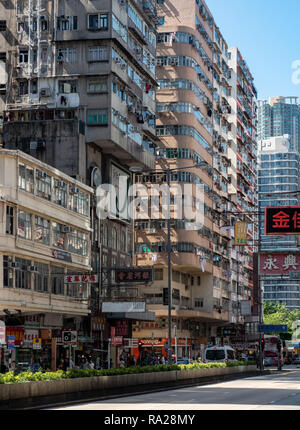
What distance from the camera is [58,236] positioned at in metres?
55.7

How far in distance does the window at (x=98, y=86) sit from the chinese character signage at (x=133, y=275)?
15.6 metres

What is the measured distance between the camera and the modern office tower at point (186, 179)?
284 feet

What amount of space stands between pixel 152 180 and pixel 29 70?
81.8 ft

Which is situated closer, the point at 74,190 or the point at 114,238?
the point at 74,190

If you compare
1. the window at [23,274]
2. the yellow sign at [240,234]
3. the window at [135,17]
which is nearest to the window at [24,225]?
the window at [23,274]

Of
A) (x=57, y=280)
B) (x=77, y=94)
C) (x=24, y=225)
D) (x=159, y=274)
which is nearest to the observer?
(x=24, y=225)

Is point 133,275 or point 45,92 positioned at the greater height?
point 45,92

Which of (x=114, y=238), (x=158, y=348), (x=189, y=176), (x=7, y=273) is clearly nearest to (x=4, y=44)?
(x=114, y=238)

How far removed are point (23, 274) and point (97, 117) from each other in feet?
66.0

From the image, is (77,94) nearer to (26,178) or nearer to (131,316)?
(26,178)

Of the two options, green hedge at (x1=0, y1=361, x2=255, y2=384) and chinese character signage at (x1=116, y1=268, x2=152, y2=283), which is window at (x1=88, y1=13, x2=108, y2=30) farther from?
green hedge at (x1=0, y1=361, x2=255, y2=384)

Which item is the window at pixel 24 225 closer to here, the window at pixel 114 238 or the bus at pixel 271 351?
the window at pixel 114 238
